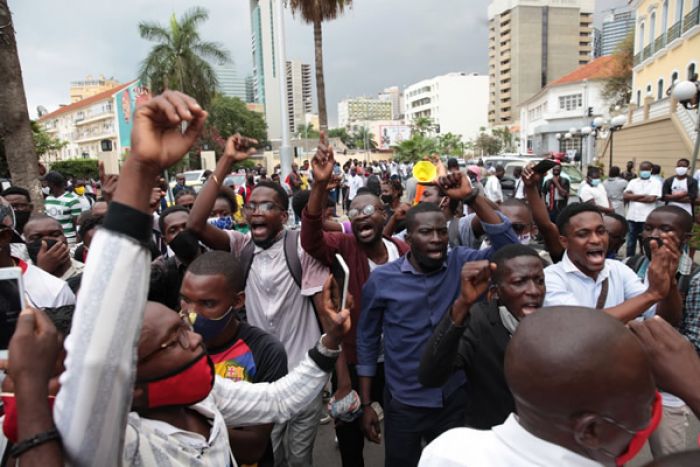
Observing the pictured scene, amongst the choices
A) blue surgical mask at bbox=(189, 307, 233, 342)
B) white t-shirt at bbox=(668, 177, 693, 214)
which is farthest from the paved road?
white t-shirt at bbox=(668, 177, 693, 214)

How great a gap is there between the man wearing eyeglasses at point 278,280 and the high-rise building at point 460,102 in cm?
11020

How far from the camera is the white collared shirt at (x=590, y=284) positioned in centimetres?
276

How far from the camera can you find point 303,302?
3.13m

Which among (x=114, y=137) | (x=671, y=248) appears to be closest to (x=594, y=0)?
(x=114, y=137)

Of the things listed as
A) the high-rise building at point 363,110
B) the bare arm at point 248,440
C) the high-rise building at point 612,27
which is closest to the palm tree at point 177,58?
the bare arm at point 248,440

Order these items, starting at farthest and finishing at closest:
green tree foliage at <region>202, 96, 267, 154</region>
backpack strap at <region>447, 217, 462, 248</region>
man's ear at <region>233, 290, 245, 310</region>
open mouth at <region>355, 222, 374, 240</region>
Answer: green tree foliage at <region>202, 96, 267, 154</region> < backpack strap at <region>447, 217, 462, 248</region> < open mouth at <region>355, 222, 374, 240</region> < man's ear at <region>233, 290, 245, 310</region>

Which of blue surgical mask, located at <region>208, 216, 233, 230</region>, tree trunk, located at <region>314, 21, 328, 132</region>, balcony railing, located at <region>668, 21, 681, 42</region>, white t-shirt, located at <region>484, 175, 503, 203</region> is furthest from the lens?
balcony railing, located at <region>668, 21, 681, 42</region>

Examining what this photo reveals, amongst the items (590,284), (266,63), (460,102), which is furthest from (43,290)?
(460,102)

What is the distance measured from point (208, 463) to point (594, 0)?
117 m

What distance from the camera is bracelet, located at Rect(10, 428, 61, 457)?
0.91 m

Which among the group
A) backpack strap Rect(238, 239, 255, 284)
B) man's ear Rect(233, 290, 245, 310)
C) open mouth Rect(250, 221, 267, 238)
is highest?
open mouth Rect(250, 221, 267, 238)

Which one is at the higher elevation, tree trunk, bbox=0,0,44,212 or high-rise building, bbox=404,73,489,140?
high-rise building, bbox=404,73,489,140

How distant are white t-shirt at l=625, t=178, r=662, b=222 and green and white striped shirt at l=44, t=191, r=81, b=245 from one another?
9.09 meters

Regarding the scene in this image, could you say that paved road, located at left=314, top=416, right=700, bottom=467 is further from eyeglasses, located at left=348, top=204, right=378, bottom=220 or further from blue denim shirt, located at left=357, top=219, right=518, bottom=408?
eyeglasses, located at left=348, top=204, right=378, bottom=220
